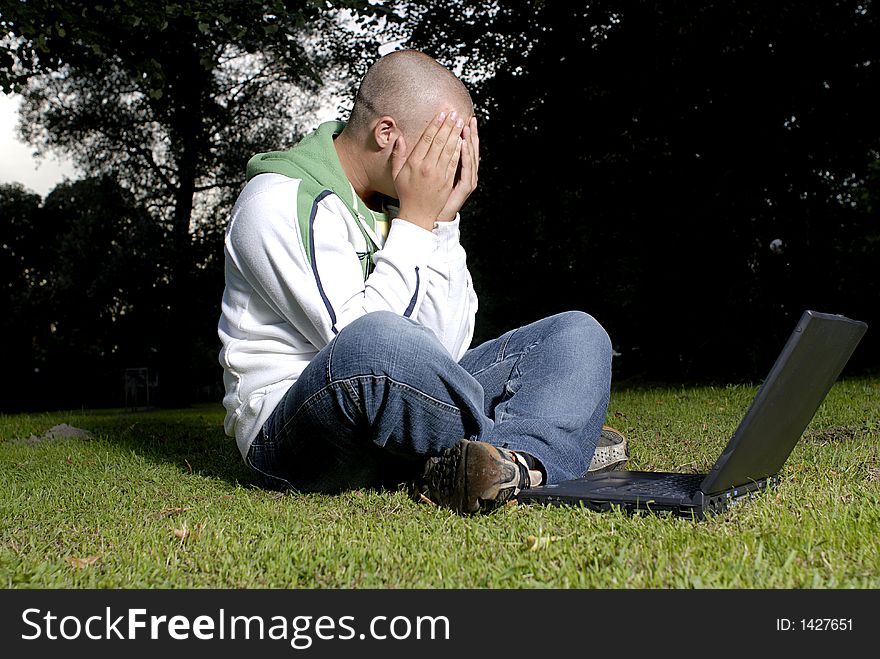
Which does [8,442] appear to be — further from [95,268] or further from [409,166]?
[95,268]

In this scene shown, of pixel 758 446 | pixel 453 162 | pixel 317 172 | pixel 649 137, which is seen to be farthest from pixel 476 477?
pixel 649 137

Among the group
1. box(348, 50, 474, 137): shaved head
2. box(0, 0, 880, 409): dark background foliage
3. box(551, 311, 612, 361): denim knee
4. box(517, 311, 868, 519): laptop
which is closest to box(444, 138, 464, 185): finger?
box(348, 50, 474, 137): shaved head

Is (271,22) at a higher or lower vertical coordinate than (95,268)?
higher

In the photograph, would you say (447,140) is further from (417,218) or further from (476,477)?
(476,477)

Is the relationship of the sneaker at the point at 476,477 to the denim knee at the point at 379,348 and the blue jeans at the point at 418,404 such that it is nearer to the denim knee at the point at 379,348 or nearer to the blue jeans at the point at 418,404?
the blue jeans at the point at 418,404

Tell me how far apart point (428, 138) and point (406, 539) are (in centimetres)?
159

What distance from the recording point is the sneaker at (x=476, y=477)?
9.08ft

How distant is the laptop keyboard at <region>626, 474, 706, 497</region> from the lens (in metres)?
2.87

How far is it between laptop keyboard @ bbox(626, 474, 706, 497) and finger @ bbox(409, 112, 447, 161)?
4.85 feet

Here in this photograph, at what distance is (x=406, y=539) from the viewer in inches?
98.4

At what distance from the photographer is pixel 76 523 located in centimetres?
307
